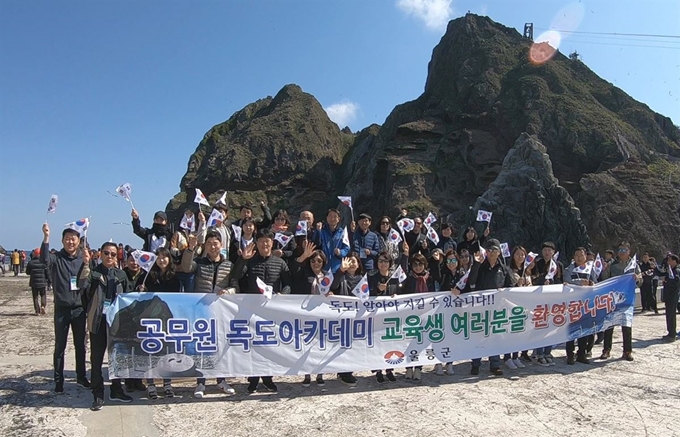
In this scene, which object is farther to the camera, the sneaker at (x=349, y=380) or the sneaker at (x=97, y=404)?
the sneaker at (x=349, y=380)

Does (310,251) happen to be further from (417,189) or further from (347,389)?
(417,189)

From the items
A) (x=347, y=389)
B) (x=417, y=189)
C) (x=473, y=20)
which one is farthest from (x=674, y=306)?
(x=473, y=20)

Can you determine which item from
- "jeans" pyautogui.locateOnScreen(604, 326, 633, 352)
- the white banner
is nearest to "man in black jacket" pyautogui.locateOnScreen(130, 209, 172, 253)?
the white banner

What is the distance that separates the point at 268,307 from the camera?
5.83 meters

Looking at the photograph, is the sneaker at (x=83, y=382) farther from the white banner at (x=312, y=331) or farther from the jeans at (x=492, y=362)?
the jeans at (x=492, y=362)

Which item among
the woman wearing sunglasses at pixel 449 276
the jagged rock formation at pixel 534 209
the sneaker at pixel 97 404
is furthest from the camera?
the jagged rock formation at pixel 534 209

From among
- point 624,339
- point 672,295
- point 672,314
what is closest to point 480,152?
point 672,295

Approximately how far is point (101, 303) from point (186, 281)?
1.03 metres

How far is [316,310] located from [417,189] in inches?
1574

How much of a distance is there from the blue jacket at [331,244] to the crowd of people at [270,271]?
2cm

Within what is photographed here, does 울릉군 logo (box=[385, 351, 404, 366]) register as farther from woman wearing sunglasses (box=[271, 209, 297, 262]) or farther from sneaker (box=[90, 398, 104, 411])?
sneaker (box=[90, 398, 104, 411])

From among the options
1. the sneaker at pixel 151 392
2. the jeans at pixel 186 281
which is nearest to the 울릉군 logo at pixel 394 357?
the jeans at pixel 186 281

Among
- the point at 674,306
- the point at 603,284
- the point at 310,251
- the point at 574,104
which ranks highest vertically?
the point at 574,104

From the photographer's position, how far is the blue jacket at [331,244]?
23.3ft
